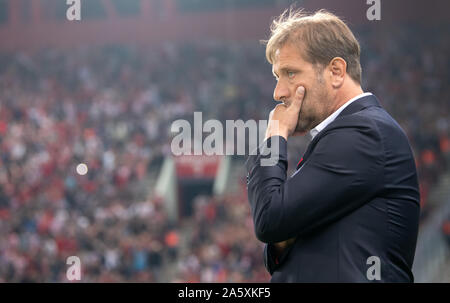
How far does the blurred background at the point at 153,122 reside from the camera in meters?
11.6

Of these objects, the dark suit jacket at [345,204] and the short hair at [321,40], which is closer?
the dark suit jacket at [345,204]

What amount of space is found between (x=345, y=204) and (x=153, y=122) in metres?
15.2

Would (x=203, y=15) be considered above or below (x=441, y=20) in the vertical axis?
above

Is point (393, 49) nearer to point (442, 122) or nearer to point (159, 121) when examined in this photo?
point (442, 122)

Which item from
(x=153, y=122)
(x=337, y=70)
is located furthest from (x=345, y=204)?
(x=153, y=122)

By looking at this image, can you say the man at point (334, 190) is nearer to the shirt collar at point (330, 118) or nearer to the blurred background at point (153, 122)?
the shirt collar at point (330, 118)

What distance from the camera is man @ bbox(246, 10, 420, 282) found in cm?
135

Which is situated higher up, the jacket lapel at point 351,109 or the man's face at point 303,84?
the man's face at point 303,84

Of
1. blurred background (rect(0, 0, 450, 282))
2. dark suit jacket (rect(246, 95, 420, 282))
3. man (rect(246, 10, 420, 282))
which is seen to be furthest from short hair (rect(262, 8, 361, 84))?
blurred background (rect(0, 0, 450, 282))

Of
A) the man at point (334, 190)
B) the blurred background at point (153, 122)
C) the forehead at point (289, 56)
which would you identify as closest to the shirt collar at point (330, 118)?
the man at point (334, 190)

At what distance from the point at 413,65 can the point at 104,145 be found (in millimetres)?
8742

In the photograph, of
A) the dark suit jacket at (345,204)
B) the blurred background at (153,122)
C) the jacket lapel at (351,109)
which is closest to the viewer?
the dark suit jacket at (345,204)
